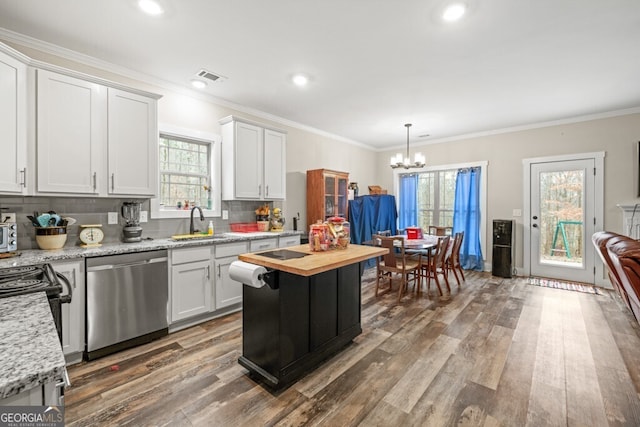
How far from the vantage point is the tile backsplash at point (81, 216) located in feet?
8.38

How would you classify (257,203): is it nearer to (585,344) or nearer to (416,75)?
(416,75)

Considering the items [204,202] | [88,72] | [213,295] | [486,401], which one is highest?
[88,72]

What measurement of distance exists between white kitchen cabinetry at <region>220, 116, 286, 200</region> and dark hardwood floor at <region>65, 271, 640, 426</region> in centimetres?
171

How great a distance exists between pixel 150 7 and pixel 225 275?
2568 millimetres

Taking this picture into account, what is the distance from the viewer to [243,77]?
3.34 metres

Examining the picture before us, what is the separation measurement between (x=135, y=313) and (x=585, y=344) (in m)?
A: 4.17

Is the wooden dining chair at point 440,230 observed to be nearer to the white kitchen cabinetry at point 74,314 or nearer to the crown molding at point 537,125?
the crown molding at point 537,125

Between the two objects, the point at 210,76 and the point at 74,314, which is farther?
the point at 210,76

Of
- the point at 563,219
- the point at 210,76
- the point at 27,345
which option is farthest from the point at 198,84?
the point at 563,219

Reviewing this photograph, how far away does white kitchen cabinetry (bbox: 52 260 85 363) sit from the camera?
2326 mm

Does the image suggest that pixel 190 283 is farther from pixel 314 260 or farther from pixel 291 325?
pixel 314 260

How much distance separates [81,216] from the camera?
285cm

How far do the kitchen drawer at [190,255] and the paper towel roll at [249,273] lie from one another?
3.87 ft

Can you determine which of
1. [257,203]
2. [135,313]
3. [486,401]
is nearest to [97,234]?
[135,313]
